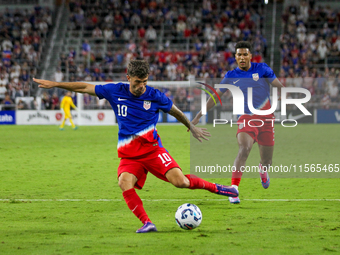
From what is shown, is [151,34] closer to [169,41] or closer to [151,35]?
[151,35]

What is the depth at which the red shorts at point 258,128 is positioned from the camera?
700 cm

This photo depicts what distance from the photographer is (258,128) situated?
23.4 ft

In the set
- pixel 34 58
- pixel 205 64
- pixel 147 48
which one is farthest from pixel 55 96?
pixel 205 64

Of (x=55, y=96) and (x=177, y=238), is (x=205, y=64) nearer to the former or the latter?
(x=55, y=96)

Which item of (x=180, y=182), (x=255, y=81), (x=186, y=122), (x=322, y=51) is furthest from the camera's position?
(x=322, y=51)

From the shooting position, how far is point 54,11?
34.1 m

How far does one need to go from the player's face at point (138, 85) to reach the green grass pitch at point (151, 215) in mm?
1528

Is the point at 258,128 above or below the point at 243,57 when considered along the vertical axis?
below

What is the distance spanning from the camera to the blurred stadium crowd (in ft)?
92.5

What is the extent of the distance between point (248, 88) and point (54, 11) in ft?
97.4

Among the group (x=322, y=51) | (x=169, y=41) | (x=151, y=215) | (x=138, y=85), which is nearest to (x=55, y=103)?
(x=169, y=41)

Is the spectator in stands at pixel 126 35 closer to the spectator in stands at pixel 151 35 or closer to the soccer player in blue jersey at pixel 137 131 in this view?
the spectator in stands at pixel 151 35

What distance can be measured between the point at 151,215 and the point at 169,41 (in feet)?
86.9

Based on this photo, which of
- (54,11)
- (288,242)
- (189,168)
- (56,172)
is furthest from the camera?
(54,11)
